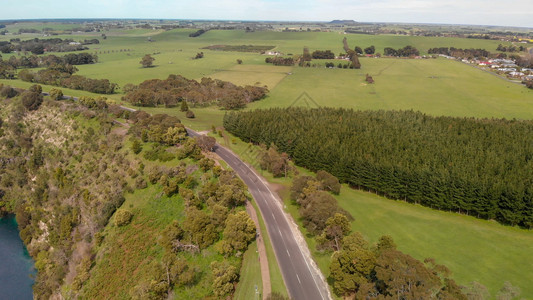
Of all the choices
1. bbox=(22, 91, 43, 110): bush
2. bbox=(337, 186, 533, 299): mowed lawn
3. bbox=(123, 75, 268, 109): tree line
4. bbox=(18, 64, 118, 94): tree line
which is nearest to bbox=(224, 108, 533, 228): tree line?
bbox=(337, 186, 533, 299): mowed lawn

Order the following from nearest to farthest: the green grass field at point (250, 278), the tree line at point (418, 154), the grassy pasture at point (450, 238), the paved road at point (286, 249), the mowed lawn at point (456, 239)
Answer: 1. the green grass field at point (250, 278)
2. the paved road at point (286, 249)
3. the mowed lawn at point (456, 239)
4. the grassy pasture at point (450, 238)
5. the tree line at point (418, 154)

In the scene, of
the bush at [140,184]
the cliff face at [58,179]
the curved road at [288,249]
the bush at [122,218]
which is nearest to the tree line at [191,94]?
the cliff face at [58,179]

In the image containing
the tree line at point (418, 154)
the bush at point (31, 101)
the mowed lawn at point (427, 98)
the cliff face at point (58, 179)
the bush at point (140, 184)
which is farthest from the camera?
the mowed lawn at point (427, 98)

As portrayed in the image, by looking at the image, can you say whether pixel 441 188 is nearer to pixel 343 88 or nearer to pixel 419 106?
pixel 419 106

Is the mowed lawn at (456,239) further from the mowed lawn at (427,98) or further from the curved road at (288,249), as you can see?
the mowed lawn at (427,98)

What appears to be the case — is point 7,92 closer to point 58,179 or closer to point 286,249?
point 58,179

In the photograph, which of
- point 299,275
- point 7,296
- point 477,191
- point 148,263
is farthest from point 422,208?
point 7,296

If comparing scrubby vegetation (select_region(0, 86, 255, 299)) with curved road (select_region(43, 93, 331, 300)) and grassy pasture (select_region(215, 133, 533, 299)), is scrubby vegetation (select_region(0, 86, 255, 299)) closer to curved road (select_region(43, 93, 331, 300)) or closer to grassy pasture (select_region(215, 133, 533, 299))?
curved road (select_region(43, 93, 331, 300))

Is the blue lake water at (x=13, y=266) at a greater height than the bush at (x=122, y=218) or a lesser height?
lesser
